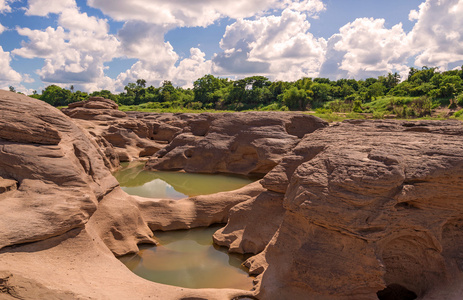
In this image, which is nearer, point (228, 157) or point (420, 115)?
point (228, 157)

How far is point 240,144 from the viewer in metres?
16.6

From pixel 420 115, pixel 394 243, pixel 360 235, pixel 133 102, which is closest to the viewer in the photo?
pixel 360 235

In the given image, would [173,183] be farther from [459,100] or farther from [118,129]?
[459,100]

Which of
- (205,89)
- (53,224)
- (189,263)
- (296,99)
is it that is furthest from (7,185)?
(205,89)

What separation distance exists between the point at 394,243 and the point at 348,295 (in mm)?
1346

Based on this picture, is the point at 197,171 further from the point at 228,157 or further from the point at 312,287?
the point at 312,287

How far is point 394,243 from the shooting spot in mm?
5828

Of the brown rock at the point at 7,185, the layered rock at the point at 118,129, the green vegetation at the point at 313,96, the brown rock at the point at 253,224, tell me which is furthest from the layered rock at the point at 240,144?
the green vegetation at the point at 313,96

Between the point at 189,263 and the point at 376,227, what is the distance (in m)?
4.49

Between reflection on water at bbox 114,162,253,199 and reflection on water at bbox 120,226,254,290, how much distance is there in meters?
4.23

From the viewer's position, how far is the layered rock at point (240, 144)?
51.4 feet

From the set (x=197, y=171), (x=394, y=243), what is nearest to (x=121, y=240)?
(x=394, y=243)

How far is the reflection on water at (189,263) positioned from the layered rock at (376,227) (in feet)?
4.36

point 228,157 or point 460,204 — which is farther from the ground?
point 460,204
